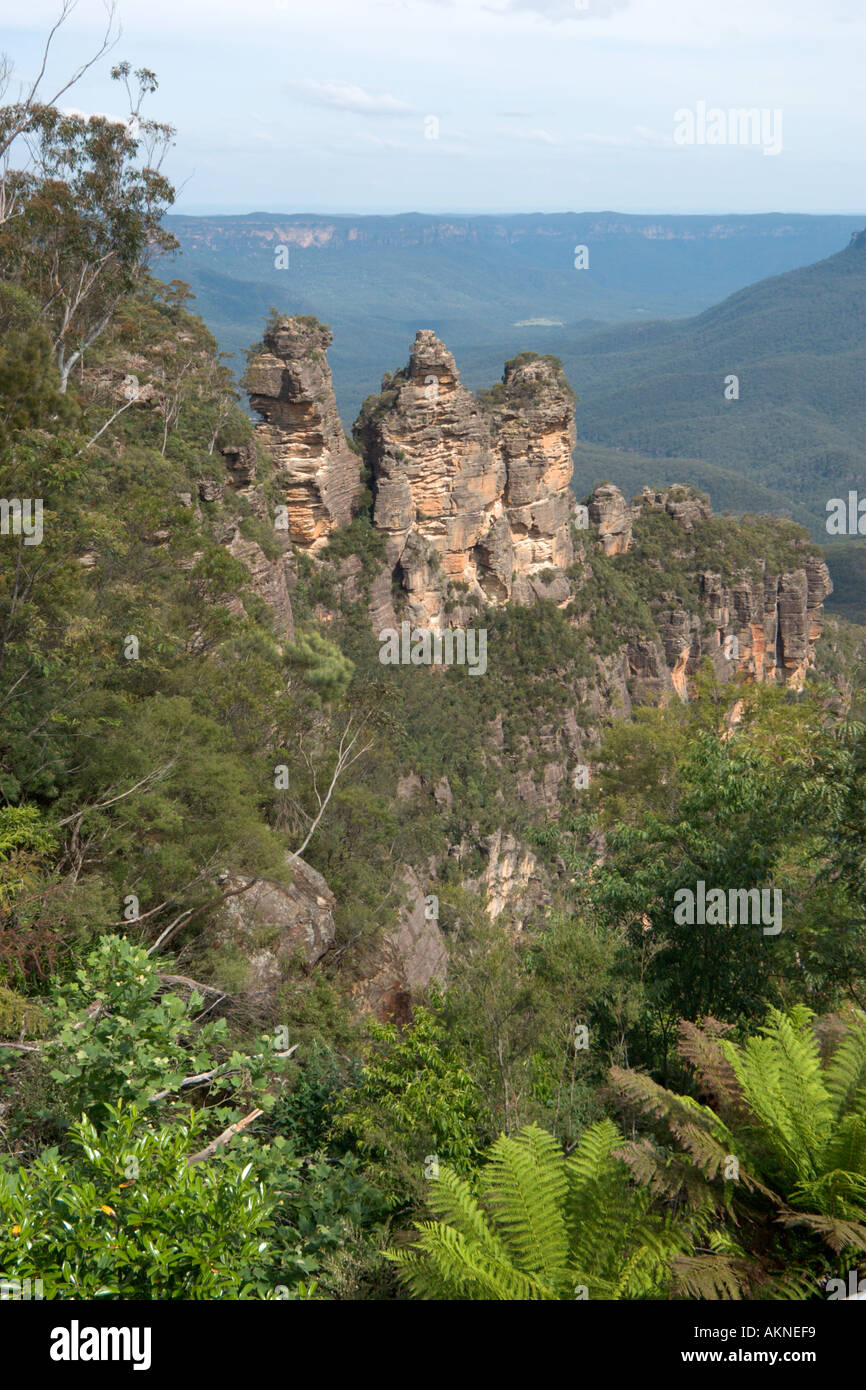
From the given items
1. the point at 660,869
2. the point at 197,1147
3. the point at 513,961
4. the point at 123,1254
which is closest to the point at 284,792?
the point at 513,961

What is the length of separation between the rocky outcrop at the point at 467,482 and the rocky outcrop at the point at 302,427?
2945 mm

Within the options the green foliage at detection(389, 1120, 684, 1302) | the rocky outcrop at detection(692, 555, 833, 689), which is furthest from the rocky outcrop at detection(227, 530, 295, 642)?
the rocky outcrop at detection(692, 555, 833, 689)

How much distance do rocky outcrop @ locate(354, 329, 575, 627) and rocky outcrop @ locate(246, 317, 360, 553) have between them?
2.94 m

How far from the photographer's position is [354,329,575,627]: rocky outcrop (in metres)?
47.8

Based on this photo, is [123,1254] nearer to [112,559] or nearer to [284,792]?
[112,559]

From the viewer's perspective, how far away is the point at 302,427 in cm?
4306

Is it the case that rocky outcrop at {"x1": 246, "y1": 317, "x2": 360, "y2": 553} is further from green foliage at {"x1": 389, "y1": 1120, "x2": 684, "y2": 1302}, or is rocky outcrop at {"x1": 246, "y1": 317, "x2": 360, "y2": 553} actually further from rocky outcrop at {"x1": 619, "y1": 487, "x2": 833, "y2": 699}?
green foliage at {"x1": 389, "y1": 1120, "x2": 684, "y2": 1302}

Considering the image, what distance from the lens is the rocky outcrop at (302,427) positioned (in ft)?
138

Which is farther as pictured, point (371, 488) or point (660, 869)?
point (371, 488)

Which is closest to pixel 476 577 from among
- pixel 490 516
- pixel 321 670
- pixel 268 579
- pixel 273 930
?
pixel 490 516

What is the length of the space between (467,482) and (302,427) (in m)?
10.9

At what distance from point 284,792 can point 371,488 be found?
1135 inches
